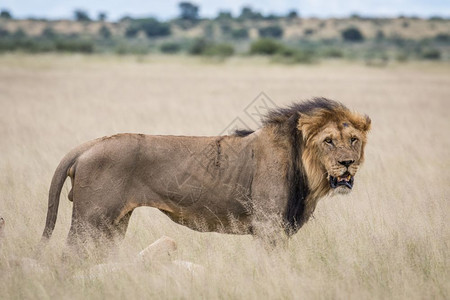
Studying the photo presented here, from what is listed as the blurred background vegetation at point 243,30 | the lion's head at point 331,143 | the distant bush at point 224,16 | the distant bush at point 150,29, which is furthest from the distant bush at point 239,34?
the lion's head at point 331,143

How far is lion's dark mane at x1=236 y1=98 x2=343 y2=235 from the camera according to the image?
217 inches

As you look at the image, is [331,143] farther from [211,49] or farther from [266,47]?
[266,47]

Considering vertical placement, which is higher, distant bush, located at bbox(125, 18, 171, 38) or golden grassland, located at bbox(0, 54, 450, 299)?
golden grassland, located at bbox(0, 54, 450, 299)

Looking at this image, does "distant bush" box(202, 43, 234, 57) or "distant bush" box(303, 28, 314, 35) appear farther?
"distant bush" box(303, 28, 314, 35)

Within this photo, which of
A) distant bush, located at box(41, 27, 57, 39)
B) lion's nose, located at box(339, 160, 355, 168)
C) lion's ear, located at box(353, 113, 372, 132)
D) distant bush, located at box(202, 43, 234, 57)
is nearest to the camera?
lion's nose, located at box(339, 160, 355, 168)

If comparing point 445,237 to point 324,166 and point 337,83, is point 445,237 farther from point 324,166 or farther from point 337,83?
point 337,83

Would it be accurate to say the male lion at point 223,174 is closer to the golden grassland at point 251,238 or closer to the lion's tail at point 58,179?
the lion's tail at point 58,179

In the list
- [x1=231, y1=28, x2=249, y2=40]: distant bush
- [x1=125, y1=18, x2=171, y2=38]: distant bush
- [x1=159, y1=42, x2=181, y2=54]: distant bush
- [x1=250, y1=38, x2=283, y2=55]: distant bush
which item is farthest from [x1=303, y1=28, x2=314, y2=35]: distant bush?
[x1=250, y1=38, x2=283, y2=55]: distant bush

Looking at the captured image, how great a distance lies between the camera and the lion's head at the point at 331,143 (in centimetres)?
529

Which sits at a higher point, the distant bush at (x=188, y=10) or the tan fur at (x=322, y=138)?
the tan fur at (x=322, y=138)

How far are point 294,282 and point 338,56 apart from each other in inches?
2158

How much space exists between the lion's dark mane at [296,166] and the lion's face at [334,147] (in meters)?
0.09

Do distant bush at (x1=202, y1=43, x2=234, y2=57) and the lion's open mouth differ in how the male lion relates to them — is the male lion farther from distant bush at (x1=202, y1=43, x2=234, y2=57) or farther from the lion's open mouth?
distant bush at (x1=202, y1=43, x2=234, y2=57)

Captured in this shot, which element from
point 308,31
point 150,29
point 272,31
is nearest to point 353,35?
point 272,31
